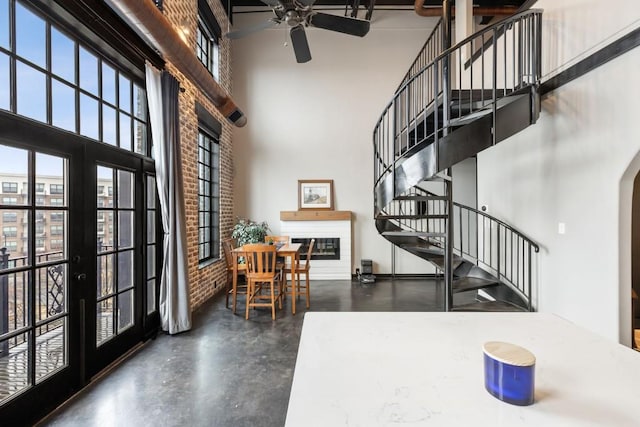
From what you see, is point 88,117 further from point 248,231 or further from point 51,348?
point 248,231

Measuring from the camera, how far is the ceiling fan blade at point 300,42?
3.50 m

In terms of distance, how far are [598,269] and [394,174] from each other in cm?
204

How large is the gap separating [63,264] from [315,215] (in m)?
4.28

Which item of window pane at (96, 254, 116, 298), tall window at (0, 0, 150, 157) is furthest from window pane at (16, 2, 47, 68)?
window pane at (96, 254, 116, 298)

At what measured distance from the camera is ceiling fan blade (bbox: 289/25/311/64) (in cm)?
350

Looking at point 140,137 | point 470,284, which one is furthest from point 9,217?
point 470,284

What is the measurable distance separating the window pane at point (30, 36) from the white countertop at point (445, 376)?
2656 mm

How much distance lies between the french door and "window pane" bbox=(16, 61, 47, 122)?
5.5 inches

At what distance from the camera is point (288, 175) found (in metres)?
6.33

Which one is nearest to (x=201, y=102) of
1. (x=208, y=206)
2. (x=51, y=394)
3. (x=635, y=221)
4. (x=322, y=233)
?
(x=208, y=206)

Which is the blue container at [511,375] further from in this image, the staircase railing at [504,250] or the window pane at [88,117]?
the window pane at [88,117]

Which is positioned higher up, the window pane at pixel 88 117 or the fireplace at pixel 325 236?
the window pane at pixel 88 117

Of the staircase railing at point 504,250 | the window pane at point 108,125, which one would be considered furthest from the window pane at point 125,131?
the staircase railing at point 504,250

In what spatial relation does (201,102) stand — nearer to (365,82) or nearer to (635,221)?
(365,82)
